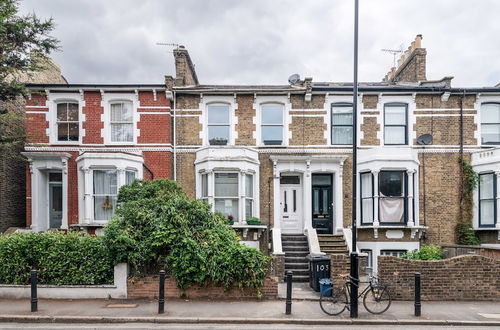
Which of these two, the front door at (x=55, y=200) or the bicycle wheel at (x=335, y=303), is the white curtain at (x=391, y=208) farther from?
the front door at (x=55, y=200)

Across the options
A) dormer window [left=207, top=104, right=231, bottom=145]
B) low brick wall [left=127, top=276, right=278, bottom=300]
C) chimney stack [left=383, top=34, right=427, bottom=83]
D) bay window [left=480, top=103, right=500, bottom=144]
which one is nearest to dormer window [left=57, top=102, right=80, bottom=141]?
dormer window [left=207, top=104, right=231, bottom=145]

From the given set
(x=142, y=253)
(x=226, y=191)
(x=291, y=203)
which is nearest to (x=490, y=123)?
(x=291, y=203)

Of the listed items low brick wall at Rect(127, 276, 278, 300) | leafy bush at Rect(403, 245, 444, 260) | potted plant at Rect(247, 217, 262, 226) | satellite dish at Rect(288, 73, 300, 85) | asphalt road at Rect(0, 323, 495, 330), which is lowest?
asphalt road at Rect(0, 323, 495, 330)

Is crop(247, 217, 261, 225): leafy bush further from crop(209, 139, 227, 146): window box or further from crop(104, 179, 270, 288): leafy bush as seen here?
crop(104, 179, 270, 288): leafy bush

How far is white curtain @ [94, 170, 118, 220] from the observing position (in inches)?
610

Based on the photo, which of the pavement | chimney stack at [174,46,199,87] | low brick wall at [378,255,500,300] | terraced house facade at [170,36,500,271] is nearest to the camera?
the pavement

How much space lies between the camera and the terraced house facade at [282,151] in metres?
15.6

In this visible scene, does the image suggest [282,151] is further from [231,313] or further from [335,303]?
[231,313]

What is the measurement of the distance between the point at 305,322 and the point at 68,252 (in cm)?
712

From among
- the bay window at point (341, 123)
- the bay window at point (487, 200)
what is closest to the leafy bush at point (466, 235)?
the bay window at point (487, 200)

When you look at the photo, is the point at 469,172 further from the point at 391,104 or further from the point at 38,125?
the point at 38,125

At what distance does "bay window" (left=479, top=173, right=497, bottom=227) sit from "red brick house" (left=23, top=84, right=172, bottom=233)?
14.2m

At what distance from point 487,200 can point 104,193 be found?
16948 millimetres

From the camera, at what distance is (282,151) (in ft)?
53.9
